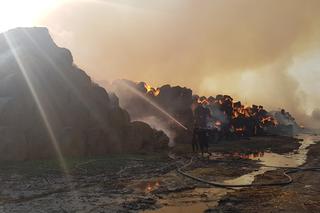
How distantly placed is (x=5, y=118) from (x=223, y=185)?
16.7 meters

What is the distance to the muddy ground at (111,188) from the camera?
15203mm

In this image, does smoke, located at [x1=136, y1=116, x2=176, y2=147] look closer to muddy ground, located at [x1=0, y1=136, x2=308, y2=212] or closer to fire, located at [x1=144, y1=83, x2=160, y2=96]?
fire, located at [x1=144, y1=83, x2=160, y2=96]

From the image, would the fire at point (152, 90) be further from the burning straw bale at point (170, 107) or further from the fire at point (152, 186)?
the fire at point (152, 186)

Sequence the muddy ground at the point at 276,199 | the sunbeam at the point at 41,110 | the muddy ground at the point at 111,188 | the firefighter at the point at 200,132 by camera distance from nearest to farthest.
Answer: the muddy ground at the point at 276,199
the muddy ground at the point at 111,188
the sunbeam at the point at 41,110
the firefighter at the point at 200,132

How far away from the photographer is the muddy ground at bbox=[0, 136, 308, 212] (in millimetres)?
15203

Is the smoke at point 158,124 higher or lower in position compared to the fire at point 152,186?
higher

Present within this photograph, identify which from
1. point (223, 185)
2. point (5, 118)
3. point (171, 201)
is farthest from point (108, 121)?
point (171, 201)

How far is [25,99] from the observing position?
2983cm

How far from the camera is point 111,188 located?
1902 centimetres

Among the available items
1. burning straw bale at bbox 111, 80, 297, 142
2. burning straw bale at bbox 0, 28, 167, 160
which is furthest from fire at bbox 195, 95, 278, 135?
burning straw bale at bbox 0, 28, 167, 160

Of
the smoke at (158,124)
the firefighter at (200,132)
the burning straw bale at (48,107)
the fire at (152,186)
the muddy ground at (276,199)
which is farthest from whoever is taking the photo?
the smoke at (158,124)

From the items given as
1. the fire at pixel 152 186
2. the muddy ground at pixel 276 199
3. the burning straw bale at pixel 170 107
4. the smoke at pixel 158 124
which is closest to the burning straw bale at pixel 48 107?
the burning straw bale at pixel 170 107

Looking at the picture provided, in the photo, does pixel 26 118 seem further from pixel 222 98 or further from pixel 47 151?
pixel 222 98

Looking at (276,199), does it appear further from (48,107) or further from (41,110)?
(48,107)
